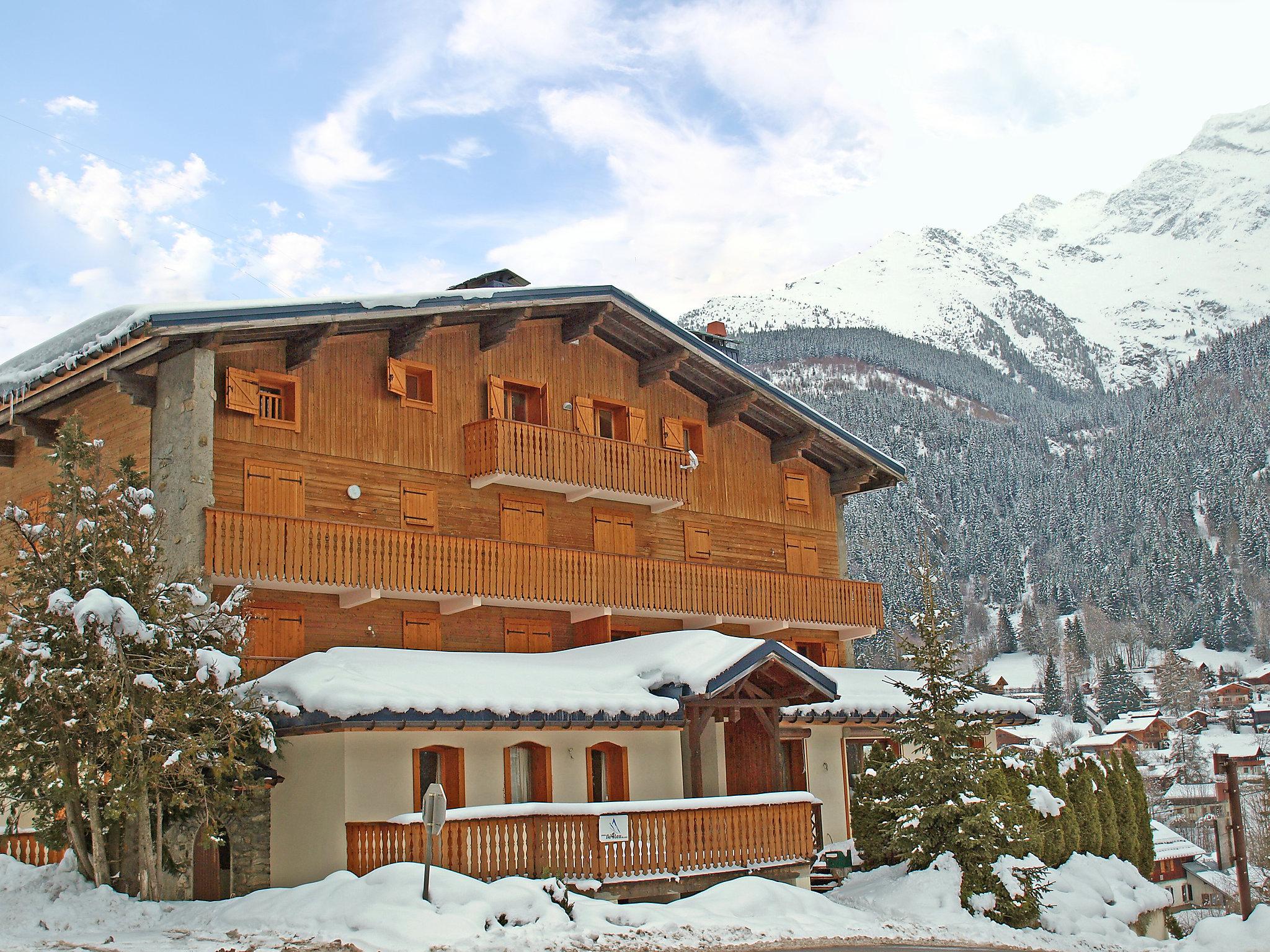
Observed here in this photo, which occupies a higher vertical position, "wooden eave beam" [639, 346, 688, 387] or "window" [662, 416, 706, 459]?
"wooden eave beam" [639, 346, 688, 387]

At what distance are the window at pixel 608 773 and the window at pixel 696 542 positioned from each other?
6.72 meters

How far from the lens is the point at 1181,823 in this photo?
96.4m

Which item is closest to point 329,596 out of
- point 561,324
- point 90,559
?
point 90,559

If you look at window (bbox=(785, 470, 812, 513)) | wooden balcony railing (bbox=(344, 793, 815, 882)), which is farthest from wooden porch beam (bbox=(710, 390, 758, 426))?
wooden balcony railing (bbox=(344, 793, 815, 882))

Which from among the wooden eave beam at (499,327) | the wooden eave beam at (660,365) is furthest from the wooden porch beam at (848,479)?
the wooden eave beam at (499,327)

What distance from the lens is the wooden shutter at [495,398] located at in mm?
27172

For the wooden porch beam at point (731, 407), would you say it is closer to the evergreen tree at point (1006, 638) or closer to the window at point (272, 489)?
the window at point (272, 489)

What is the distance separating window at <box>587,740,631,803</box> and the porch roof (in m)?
1.47

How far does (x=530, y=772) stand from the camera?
77.8 ft

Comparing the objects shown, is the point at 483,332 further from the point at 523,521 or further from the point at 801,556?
the point at 801,556

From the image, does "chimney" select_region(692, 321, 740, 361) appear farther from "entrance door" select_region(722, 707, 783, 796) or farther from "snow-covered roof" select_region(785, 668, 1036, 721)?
"entrance door" select_region(722, 707, 783, 796)

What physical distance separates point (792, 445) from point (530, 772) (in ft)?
40.7

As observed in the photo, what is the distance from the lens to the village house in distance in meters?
21.1

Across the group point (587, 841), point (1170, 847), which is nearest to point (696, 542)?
point (587, 841)
